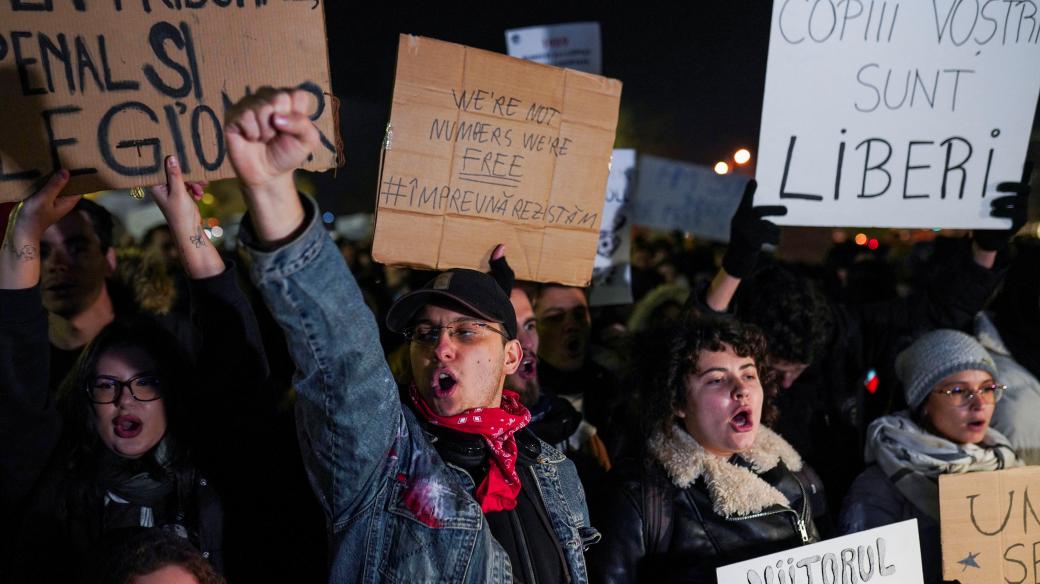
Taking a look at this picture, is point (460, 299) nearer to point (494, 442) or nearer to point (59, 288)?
point (494, 442)

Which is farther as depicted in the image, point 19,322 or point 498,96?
point 498,96

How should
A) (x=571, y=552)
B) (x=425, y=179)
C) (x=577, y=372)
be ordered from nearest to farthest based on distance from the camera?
1. (x=571, y=552)
2. (x=425, y=179)
3. (x=577, y=372)

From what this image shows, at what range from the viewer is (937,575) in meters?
3.07

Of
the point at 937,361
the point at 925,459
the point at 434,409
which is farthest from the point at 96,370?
the point at 937,361

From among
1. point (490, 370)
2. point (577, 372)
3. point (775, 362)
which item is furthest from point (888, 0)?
point (490, 370)

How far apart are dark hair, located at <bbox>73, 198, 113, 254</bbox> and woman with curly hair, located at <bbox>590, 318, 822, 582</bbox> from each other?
85.0 inches

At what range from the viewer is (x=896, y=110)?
350 cm

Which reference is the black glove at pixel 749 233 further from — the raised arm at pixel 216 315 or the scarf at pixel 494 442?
the raised arm at pixel 216 315

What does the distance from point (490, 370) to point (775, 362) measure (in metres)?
1.76

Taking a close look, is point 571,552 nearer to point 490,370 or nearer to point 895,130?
point 490,370

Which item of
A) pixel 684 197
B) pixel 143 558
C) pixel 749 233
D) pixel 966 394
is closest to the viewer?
pixel 143 558

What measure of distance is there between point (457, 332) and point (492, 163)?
1.04 meters

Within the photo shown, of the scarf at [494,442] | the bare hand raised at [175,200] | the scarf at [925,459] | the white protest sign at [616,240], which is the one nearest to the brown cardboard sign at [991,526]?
the scarf at [925,459]

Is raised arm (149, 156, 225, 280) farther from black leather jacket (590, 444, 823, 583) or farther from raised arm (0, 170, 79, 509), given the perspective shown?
black leather jacket (590, 444, 823, 583)
